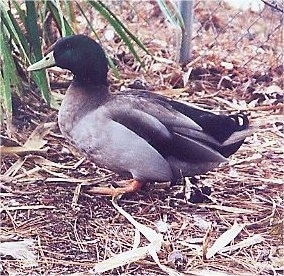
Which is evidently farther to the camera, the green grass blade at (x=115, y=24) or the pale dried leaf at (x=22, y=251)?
the green grass blade at (x=115, y=24)

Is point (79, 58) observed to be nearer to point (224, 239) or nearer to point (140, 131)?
point (140, 131)

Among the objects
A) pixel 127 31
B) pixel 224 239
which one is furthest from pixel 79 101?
pixel 224 239

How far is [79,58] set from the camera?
104 cm

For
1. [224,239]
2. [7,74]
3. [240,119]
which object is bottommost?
[224,239]

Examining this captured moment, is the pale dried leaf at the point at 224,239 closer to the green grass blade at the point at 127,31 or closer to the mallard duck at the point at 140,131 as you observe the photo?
the mallard duck at the point at 140,131

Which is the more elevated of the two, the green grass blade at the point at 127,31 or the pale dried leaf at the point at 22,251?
the green grass blade at the point at 127,31

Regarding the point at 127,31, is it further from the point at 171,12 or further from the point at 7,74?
the point at 7,74

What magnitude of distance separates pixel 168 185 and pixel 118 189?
64 mm

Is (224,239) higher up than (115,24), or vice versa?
(115,24)

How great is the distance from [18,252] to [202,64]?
1.21 feet

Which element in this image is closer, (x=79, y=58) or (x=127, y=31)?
(x=79, y=58)

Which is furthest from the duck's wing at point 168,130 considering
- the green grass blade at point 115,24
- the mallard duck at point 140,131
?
the green grass blade at point 115,24

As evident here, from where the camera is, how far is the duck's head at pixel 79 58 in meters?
1.04

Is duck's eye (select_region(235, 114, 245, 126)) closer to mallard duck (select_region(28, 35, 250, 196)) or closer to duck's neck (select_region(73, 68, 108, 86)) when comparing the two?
mallard duck (select_region(28, 35, 250, 196))
